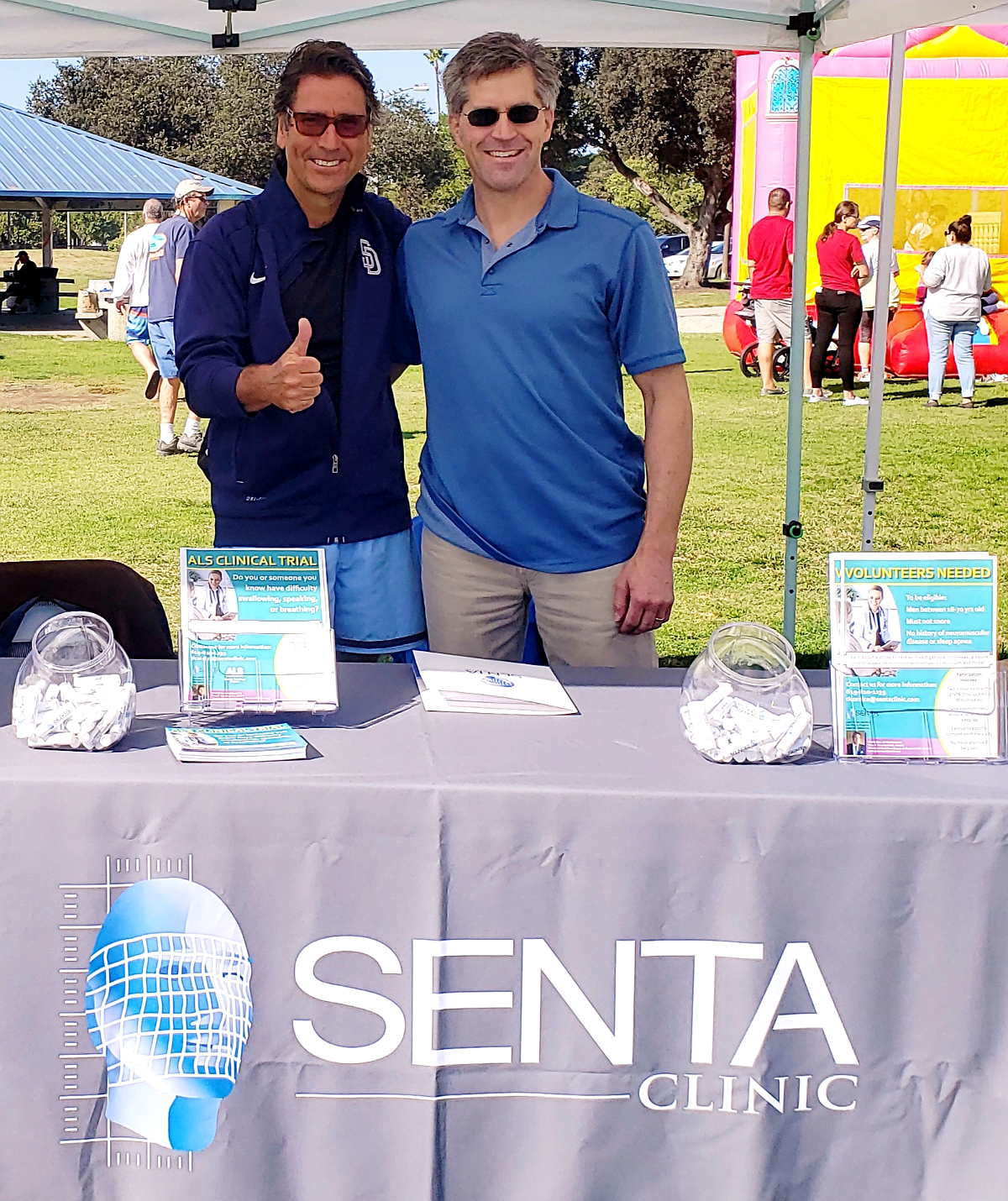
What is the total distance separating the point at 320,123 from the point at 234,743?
106cm

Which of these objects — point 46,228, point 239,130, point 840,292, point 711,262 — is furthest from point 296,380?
point 239,130

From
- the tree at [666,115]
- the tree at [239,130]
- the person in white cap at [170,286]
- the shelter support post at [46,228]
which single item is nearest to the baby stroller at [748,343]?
the person in white cap at [170,286]

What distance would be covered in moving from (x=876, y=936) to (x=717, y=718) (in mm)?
324

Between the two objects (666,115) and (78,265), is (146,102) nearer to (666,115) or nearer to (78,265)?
(78,265)

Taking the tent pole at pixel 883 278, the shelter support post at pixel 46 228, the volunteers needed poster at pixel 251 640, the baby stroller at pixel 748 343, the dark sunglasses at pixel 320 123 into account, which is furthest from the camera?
the shelter support post at pixel 46 228

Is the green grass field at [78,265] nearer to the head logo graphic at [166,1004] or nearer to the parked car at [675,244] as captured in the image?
the parked car at [675,244]

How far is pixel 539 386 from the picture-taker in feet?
6.99

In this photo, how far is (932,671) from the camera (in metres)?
1.68

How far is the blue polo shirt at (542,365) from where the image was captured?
2.10m

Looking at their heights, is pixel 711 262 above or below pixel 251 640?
above

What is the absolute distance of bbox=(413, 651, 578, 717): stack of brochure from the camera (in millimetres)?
1844

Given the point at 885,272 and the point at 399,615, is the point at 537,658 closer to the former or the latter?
the point at 399,615

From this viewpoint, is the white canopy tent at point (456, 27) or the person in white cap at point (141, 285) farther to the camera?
the person in white cap at point (141, 285)

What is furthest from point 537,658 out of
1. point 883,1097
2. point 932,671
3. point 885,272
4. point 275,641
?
point 885,272
